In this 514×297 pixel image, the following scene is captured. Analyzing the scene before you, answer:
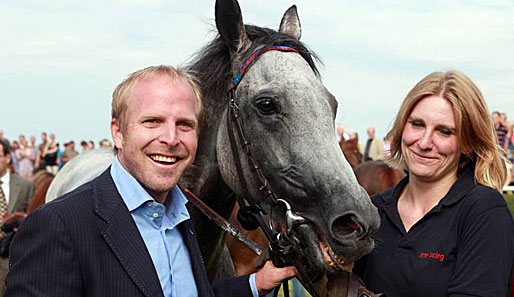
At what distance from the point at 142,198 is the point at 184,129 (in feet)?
0.89

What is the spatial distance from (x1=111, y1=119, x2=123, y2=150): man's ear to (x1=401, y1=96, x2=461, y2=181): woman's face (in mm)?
1331

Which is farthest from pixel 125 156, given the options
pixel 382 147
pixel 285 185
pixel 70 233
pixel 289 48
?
pixel 382 147

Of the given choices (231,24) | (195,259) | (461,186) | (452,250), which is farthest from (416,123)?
(195,259)

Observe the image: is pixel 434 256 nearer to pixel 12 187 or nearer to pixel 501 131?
pixel 12 187

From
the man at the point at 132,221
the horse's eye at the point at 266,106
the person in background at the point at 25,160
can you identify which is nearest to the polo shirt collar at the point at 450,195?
the horse's eye at the point at 266,106

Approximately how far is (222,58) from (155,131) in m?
1.40

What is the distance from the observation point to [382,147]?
628 inches

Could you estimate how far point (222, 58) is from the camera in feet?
10.5

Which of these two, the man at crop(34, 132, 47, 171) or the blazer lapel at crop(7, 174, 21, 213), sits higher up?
the blazer lapel at crop(7, 174, 21, 213)

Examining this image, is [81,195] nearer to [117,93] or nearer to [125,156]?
[125,156]

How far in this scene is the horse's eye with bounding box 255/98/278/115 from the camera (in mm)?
2754

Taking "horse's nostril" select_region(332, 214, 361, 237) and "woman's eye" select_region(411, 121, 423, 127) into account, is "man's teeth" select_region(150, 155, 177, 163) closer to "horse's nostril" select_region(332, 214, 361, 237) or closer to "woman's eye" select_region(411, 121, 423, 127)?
"horse's nostril" select_region(332, 214, 361, 237)

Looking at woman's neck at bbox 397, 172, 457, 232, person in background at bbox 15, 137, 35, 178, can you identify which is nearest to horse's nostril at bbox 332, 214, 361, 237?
woman's neck at bbox 397, 172, 457, 232

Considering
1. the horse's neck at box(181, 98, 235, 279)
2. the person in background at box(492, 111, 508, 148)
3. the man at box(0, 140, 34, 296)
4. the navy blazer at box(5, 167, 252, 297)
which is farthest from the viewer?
the person in background at box(492, 111, 508, 148)
